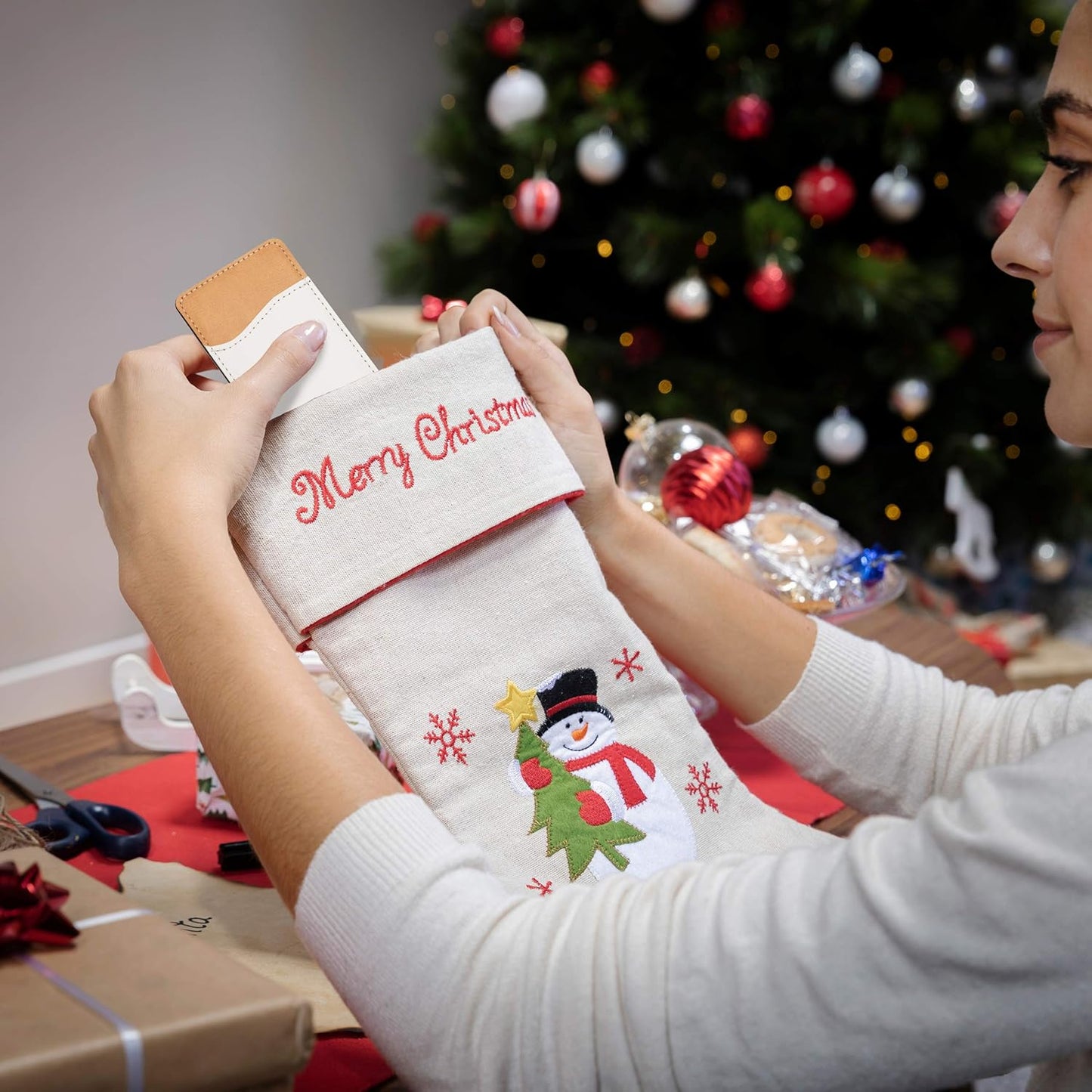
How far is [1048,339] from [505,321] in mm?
397

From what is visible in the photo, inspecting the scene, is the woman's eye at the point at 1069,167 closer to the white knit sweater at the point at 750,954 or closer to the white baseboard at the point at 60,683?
the white knit sweater at the point at 750,954

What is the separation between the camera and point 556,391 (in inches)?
37.6

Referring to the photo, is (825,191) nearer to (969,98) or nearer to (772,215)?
(772,215)

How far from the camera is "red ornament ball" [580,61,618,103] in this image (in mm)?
2170

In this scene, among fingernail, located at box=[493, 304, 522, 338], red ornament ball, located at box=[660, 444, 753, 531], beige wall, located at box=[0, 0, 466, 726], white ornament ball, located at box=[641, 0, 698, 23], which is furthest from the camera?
white ornament ball, located at box=[641, 0, 698, 23]

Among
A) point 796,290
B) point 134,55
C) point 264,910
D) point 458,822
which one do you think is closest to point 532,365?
point 458,822

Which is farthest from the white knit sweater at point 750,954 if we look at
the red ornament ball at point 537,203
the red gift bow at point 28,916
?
the red ornament ball at point 537,203

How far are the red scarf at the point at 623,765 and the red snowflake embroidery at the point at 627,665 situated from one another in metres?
0.05

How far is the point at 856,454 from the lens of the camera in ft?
8.32

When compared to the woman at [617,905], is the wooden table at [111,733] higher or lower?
lower

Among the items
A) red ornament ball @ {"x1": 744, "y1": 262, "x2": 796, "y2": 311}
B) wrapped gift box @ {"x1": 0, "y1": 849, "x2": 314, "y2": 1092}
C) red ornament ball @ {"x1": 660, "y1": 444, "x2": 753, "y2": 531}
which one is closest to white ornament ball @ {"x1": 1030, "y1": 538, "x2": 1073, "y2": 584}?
red ornament ball @ {"x1": 744, "y1": 262, "x2": 796, "y2": 311}

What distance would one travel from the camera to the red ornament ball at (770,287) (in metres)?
2.20

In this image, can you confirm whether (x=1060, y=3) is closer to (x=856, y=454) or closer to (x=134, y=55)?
(x=856, y=454)

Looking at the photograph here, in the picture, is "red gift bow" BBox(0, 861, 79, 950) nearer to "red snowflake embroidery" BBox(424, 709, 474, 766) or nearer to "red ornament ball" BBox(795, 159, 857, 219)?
"red snowflake embroidery" BBox(424, 709, 474, 766)
